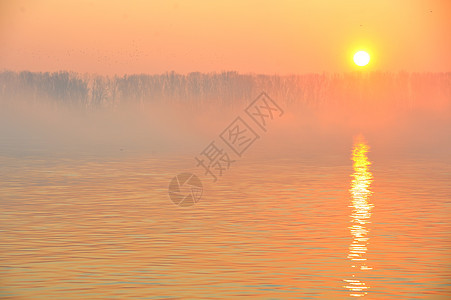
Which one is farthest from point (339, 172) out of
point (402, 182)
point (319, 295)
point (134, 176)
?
point (319, 295)

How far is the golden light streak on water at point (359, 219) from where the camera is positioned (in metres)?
9.80

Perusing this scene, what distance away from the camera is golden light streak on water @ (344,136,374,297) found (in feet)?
32.1

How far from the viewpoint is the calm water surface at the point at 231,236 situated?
382 inches

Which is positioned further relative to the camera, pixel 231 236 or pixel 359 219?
pixel 359 219

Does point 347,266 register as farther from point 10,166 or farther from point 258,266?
point 10,166

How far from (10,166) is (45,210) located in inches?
339

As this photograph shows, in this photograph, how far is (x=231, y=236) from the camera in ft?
41.4

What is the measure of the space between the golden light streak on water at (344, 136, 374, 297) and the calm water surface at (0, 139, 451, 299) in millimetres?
25

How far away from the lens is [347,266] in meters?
10.6

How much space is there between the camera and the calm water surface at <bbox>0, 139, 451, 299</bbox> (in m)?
9.70

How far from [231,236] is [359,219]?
245 cm

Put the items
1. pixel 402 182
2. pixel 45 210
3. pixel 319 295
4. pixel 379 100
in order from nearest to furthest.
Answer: pixel 319 295 → pixel 45 210 → pixel 402 182 → pixel 379 100

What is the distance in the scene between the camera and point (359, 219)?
559 inches

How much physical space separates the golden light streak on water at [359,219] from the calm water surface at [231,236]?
2cm
